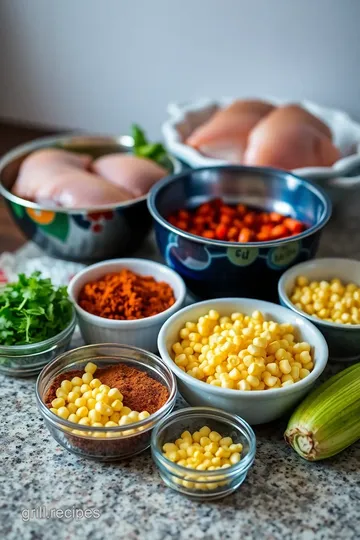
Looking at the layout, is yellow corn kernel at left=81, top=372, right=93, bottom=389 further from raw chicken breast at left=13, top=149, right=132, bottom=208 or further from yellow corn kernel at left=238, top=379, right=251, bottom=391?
raw chicken breast at left=13, top=149, right=132, bottom=208

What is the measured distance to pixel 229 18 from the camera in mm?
1790

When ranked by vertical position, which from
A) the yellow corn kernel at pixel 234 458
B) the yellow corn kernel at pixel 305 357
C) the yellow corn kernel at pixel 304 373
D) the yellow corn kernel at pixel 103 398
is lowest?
the yellow corn kernel at pixel 234 458

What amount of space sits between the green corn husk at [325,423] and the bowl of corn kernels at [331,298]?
0.15 metres

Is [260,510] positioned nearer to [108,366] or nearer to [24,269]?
[108,366]

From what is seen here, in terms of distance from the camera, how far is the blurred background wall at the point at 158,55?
1756mm

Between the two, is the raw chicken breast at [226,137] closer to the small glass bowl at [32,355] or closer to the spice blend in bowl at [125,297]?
the spice blend in bowl at [125,297]

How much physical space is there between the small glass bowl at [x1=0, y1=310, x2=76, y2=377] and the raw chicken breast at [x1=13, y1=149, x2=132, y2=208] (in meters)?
0.31

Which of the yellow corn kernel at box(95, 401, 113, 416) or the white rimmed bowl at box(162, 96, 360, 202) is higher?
→ the white rimmed bowl at box(162, 96, 360, 202)

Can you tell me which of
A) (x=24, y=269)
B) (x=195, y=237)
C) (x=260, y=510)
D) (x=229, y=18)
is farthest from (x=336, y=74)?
(x=260, y=510)

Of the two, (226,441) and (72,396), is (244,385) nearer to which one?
(226,441)

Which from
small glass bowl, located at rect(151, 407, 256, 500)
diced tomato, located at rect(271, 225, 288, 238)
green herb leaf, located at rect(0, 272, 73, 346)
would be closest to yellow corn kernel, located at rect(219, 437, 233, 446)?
small glass bowl, located at rect(151, 407, 256, 500)

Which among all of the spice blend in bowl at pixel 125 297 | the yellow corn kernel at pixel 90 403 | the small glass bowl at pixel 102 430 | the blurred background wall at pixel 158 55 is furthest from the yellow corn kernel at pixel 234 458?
the blurred background wall at pixel 158 55

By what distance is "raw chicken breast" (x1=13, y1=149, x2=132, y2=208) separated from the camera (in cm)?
148

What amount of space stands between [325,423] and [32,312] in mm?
512
